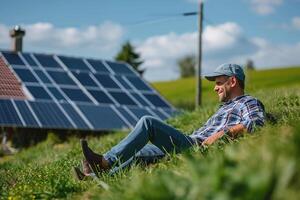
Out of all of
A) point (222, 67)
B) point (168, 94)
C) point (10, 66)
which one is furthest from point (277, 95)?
point (168, 94)

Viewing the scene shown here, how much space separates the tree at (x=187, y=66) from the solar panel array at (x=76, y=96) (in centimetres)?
6695

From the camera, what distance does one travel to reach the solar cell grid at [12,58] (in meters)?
20.1

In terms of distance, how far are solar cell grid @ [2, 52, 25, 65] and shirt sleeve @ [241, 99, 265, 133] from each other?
15.0 meters

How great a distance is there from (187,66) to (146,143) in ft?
277

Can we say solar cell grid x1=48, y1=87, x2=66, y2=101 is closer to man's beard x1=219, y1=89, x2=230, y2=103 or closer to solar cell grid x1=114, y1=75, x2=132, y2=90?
solar cell grid x1=114, y1=75, x2=132, y2=90

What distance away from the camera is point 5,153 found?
690 inches

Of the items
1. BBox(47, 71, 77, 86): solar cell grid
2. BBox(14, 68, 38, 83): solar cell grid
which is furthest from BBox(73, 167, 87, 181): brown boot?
BBox(47, 71, 77, 86): solar cell grid

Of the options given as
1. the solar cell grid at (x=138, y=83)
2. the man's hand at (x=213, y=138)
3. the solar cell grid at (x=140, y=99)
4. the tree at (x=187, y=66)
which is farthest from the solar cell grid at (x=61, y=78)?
the tree at (x=187, y=66)

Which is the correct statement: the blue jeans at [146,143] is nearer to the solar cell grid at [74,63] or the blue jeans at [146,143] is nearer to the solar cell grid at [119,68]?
the solar cell grid at [74,63]

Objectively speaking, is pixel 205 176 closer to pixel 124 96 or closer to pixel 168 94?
pixel 124 96

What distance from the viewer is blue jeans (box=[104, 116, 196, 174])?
5883 millimetres

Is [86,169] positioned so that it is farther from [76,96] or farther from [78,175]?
[76,96]

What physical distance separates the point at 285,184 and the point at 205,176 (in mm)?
471

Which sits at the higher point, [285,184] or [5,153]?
[285,184]
